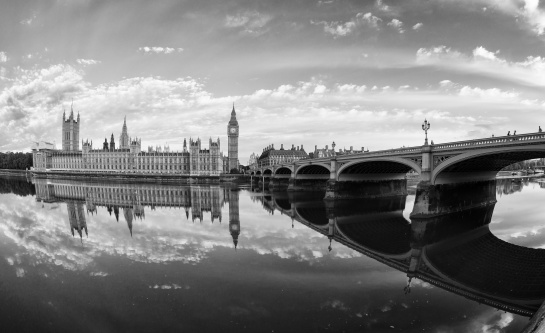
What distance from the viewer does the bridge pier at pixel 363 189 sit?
49625mm

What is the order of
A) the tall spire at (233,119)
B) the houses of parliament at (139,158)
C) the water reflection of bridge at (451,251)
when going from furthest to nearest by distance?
1. the tall spire at (233,119)
2. the houses of parliament at (139,158)
3. the water reflection of bridge at (451,251)

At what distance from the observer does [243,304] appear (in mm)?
12000

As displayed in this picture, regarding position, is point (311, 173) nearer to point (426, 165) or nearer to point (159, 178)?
point (426, 165)

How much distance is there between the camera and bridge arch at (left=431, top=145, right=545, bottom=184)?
26.6 metres

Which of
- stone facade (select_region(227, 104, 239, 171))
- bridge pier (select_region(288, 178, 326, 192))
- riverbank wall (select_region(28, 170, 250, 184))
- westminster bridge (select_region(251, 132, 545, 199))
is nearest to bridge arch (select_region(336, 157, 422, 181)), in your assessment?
westminster bridge (select_region(251, 132, 545, 199))

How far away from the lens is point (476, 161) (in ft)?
104

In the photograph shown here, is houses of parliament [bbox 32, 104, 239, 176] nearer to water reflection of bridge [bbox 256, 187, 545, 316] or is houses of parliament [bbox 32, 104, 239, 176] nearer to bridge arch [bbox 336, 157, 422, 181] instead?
bridge arch [bbox 336, 157, 422, 181]

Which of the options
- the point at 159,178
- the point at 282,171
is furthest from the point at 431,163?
the point at 159,178

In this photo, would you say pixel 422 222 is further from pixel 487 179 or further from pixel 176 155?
pixel 176 155

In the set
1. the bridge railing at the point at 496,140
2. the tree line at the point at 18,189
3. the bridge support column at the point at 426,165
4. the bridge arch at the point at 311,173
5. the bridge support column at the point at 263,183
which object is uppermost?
the bridge railing at the point at 496,140

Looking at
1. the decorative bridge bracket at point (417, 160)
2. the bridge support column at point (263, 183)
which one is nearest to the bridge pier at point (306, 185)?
the bridge support column at point (263, 183)

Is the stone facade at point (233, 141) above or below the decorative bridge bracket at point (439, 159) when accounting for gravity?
above

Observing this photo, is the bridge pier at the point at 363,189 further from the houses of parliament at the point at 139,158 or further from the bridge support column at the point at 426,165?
the houses of parliament at the point at 139,158

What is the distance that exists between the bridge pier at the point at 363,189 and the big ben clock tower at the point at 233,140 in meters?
104
